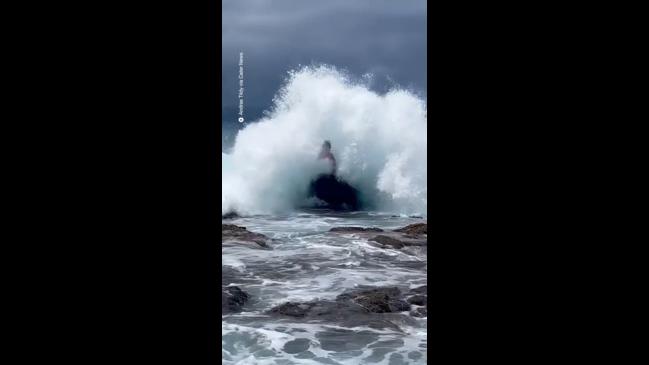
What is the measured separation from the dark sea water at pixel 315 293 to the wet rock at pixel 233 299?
160 millimetres

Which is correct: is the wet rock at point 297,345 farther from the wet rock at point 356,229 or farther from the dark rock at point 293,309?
the wet rock at point 356,229

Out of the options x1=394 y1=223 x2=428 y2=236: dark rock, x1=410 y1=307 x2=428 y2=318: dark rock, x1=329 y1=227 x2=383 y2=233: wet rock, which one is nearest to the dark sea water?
x1=410 y1=307 x2=428 y2=318: dark rock

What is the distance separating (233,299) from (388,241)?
604 centimetres

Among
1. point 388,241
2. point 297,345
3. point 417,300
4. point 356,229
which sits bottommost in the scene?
point 297,345

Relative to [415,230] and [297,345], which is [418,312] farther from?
[415,230]

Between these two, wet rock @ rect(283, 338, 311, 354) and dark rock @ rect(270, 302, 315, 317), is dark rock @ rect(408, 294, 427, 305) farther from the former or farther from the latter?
wet rock @ rect(283, 338, 311, 354)

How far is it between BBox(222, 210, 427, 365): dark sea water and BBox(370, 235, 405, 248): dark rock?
321 mm

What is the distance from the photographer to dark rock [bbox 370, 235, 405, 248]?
1448 centimetres

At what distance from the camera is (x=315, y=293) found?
10.5 metres

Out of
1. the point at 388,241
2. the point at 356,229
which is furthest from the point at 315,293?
the point at 356,229

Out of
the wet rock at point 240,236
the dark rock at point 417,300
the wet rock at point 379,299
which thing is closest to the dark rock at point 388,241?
the wet rock at point 240,236
